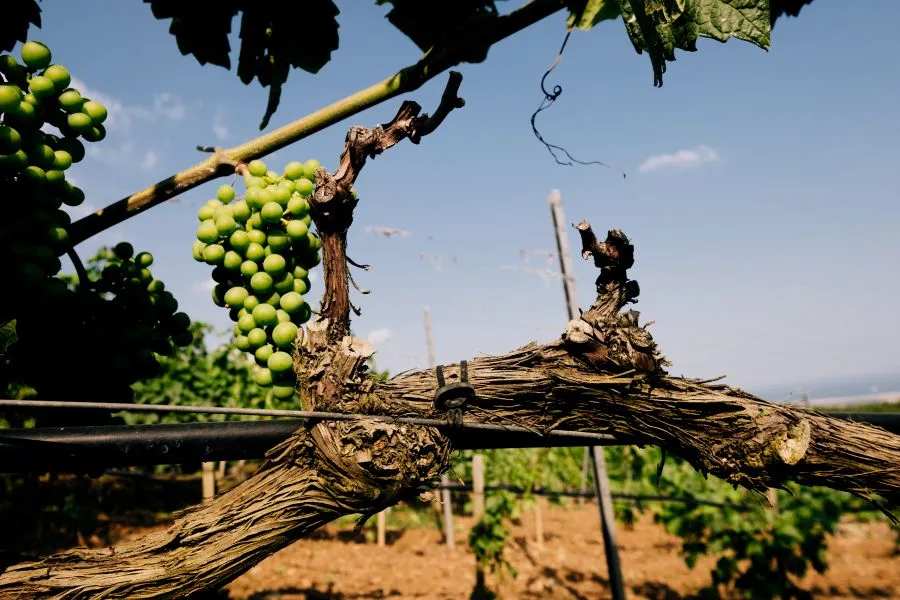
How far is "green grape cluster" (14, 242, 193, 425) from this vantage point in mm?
1608

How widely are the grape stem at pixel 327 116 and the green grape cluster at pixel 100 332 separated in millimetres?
185

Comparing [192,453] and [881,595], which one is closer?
[192,453]

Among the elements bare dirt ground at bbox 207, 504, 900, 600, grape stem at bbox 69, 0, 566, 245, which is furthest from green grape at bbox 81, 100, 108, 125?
bare dirt ground at bbox 207, 504, 900, 600

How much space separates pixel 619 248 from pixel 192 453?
39.9 inches

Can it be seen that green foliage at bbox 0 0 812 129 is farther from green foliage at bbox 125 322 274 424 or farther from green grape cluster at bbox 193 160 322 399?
green foliage at bbox 125 322 274 424

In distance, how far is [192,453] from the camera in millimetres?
1248

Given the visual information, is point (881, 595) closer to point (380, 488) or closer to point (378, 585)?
point (378, 585)

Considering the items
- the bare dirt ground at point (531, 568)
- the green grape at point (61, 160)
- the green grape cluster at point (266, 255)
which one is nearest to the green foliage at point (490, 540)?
the bare dirt ground at point (531, 568)

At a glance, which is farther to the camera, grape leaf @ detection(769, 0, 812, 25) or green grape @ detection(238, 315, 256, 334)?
grape leaf @ detection(769, 0, 812, 25)

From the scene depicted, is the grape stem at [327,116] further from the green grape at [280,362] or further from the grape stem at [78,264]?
the green grape at [280,362]

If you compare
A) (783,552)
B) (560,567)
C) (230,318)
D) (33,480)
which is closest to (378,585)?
(560,567)

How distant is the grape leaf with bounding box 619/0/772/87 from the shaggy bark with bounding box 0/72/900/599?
0.41 metres

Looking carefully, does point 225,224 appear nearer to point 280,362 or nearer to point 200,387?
point 280,362

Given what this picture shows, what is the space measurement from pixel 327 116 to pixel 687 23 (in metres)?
0.83
